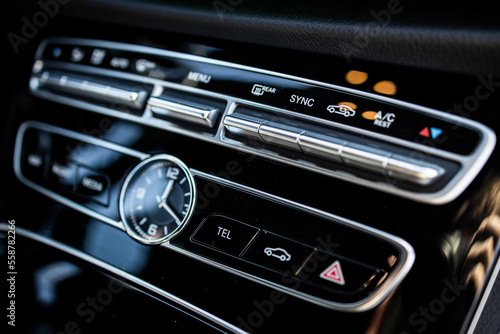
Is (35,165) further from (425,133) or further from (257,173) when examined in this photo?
(425,133)

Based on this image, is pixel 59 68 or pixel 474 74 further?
pixel 59 68

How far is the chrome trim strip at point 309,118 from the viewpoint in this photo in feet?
2.54

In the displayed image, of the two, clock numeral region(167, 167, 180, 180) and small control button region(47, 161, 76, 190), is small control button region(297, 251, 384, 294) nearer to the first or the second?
clock numeral region(167, 167, 180, 180)

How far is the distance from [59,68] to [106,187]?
34cm

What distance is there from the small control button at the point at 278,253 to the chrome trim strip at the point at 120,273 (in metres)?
0.13

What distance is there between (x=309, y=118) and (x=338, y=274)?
0.90 ft

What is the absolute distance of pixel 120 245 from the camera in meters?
1.02

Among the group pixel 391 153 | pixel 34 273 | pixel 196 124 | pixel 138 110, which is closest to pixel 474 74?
pixel 391 153

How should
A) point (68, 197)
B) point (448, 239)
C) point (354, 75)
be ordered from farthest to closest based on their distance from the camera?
point (68, 197)
point (354, 75)
point (448, 239)

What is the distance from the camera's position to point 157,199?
985 millimetres

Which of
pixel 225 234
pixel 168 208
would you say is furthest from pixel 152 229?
pixel 225 234

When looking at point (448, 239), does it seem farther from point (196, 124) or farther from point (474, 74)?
point (196, 124)

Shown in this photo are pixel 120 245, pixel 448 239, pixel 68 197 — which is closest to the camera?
pixel 448 239

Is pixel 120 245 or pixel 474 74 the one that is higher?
pixel 474 74
